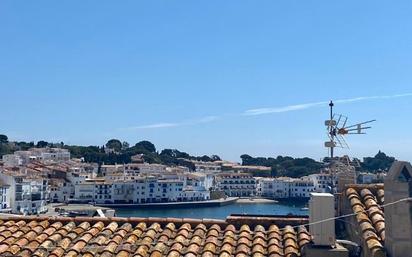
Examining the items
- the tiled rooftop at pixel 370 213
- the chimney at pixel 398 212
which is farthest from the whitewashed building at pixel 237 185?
the chimney at pixel 398 212

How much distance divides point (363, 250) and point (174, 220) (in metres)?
2.64

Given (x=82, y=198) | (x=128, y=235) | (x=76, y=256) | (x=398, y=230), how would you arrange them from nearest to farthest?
(x=398, y=230) → (x=76, y=256) → (x=128, y=235) → (x=82, y=198)

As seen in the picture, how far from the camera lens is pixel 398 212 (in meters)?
4.91

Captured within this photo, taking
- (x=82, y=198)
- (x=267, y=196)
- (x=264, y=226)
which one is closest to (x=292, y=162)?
(x=267, y=196)

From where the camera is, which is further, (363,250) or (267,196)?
(267,196)

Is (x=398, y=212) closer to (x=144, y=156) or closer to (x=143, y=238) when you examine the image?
(x=143, y=238)

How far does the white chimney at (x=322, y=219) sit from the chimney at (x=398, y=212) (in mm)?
653

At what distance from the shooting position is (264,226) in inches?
281

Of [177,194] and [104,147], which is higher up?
[104,147]

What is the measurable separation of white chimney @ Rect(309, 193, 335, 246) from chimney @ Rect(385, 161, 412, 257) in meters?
0.65

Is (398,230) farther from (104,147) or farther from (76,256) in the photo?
(104,147)

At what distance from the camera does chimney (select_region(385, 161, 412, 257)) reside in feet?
15.8

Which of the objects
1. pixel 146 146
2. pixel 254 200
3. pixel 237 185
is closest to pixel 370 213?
pixel 254 200

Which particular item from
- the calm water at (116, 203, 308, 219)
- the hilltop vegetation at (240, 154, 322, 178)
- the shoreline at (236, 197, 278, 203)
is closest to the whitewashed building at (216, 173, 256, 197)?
the shoreline at (236, 197, 278, 203)
